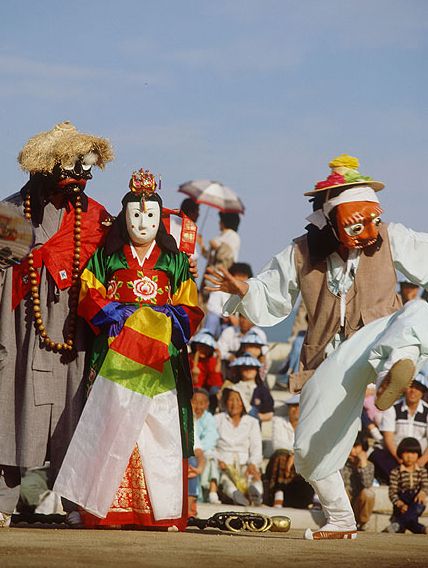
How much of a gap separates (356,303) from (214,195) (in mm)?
7935

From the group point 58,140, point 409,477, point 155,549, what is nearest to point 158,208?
point 58,140

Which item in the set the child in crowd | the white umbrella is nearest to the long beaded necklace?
the child in crowd

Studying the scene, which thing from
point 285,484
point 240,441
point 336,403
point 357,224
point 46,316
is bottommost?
point 285,484

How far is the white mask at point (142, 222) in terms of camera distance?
818 centimetres

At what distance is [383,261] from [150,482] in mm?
1861

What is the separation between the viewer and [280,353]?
56.4ft

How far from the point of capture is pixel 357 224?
7633 millimetres

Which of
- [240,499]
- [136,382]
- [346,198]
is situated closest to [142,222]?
[136,382]

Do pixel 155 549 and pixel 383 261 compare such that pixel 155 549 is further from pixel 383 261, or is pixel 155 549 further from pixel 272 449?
pixel 272 449

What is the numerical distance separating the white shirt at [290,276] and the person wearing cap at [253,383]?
430cm

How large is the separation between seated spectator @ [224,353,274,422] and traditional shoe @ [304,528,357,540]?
184 inches

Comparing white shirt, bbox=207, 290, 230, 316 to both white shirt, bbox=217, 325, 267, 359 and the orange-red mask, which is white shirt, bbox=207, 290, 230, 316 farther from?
the orange-red mask

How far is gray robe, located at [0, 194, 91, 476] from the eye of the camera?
8055 millimetres

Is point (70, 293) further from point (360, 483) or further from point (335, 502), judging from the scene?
point (360, 483)
